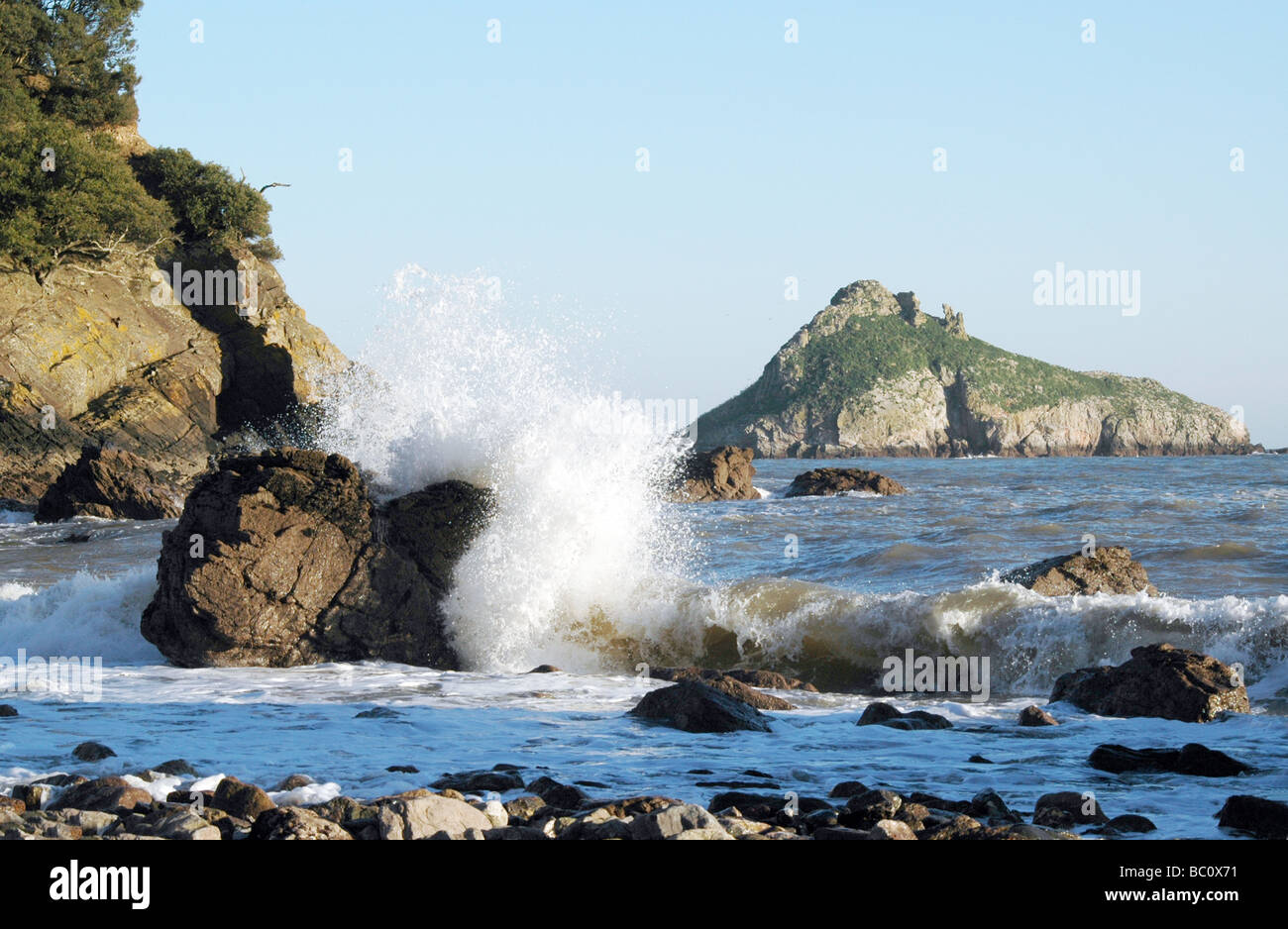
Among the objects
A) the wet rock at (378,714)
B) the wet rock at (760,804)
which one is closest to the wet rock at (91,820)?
the wet rock at (760,804)

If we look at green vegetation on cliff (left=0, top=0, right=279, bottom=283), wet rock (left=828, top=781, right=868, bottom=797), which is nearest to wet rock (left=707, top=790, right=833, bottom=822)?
wet rock (left=828, top=781, right=868, bottom=797)

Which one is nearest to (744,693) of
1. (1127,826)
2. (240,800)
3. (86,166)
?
(1127,826)

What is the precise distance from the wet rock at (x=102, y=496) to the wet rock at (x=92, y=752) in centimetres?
2201

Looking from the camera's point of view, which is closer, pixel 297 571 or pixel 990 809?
pixel 990 809

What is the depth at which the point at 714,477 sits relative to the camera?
3669cm

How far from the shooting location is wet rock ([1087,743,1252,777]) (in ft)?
20.5

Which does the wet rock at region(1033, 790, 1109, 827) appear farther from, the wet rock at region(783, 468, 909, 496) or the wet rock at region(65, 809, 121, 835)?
the wet rock at region(783, 468, 909, 496)

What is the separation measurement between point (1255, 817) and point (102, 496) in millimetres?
26613

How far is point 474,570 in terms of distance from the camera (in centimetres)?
1059

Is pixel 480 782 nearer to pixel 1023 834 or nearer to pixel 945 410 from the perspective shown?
pixel 1023 834

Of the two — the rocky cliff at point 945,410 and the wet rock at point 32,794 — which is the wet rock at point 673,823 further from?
the rocky cliff at point 945,410

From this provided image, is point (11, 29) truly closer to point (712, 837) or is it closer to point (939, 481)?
point (939, 481)
